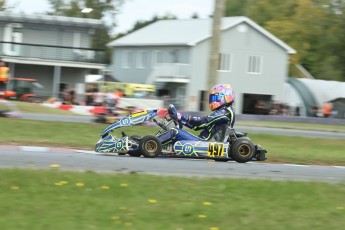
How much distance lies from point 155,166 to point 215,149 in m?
2.18

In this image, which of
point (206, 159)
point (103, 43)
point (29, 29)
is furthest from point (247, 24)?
point (206, 159)

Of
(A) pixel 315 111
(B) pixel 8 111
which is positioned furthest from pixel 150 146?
(A) pixel 315 111

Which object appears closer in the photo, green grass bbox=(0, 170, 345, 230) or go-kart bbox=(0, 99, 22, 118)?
green grass bbox=(0, 170, 345, 230)

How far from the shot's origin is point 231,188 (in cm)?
888

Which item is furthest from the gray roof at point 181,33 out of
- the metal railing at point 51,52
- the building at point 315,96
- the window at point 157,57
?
the metal railing at point 51,52

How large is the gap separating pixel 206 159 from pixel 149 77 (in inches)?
1568

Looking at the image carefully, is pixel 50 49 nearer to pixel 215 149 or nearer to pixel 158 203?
pixel 215 149

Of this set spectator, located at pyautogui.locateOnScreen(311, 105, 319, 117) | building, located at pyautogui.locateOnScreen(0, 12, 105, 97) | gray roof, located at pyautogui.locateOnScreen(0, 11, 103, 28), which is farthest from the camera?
spectator, located at pyautogui.locateOnScreen(311, 105, 319, 117)

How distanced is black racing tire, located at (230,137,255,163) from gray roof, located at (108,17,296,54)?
35.7 meters

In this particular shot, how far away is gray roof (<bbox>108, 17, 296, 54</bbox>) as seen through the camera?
5028cm

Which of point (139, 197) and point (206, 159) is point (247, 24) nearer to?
point (206, 159)

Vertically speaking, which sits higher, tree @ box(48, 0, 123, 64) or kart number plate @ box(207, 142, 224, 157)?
tree @ box(48, 0, 123, 64)

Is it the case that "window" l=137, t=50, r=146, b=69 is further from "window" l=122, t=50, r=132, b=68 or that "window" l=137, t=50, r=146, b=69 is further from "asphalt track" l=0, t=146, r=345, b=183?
"asphalt track" l=0, t=146, r=345, b=183

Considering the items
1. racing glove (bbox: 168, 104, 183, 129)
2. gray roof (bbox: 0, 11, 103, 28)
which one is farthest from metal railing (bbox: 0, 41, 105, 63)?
racing glove (bbox: 168, 104, 183, 129)
